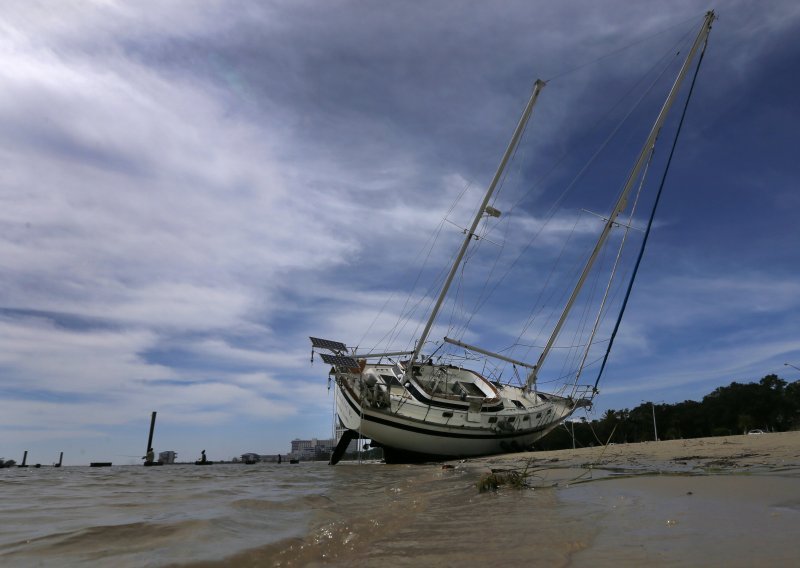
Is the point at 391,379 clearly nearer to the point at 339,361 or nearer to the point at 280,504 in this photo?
the point at 339,361

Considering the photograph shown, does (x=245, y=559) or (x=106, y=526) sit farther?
(x=106, y=526)

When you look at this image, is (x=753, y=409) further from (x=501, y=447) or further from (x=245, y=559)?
(x=245, y=559)

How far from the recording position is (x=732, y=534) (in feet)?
10.1

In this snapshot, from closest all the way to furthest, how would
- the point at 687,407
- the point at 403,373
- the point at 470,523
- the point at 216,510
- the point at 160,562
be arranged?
the point at 160,562 < the point at 470,523 < the point at 216,510 < the point at 403,373 < the point at 687,407

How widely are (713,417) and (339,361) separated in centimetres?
5965

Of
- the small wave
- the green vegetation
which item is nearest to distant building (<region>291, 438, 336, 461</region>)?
the green vegetation

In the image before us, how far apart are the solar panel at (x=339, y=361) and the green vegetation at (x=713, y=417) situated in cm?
3890

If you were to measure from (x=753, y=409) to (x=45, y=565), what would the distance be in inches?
2974

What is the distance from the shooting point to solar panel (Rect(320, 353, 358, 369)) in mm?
25172

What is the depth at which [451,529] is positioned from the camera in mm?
4441

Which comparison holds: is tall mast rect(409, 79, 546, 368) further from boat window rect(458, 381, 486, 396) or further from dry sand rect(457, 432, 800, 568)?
dry sand rect(457, 432, 800, 568)

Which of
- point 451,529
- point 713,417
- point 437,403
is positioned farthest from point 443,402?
point 713,417

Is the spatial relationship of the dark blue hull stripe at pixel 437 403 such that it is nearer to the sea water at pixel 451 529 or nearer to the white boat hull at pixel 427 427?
the white boat hull at pixel 427 427

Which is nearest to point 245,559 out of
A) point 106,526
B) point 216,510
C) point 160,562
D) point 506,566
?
point 160,562
